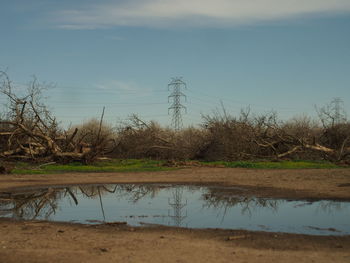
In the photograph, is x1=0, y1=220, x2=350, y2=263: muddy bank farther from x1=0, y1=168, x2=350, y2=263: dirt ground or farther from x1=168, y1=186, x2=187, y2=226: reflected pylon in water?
x1=168, y1=186, x2=187, y2=226: reflected pylon in water

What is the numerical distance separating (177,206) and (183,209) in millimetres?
548

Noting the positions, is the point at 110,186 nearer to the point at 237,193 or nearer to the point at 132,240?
the point at 237,193

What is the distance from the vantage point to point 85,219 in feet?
36.3

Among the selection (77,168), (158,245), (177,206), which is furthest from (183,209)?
(77,168)

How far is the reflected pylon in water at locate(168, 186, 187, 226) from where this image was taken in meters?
11.0

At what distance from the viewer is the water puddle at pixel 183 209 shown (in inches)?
405

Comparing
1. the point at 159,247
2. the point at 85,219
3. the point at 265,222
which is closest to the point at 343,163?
the point at 265,222

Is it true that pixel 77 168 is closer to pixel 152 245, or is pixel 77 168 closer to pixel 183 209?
pixel 183 209

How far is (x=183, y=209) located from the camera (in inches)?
490

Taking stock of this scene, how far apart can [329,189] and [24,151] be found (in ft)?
64.0

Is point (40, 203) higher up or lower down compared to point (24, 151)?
lower down

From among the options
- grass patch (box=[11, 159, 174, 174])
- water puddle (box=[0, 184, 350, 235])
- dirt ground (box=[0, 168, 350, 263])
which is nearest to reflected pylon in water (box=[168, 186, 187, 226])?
water puddle (box=[0, 184, 350, 235])

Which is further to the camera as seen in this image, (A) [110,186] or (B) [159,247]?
(A) [110,186]

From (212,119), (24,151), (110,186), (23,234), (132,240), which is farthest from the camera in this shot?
(212,119)
